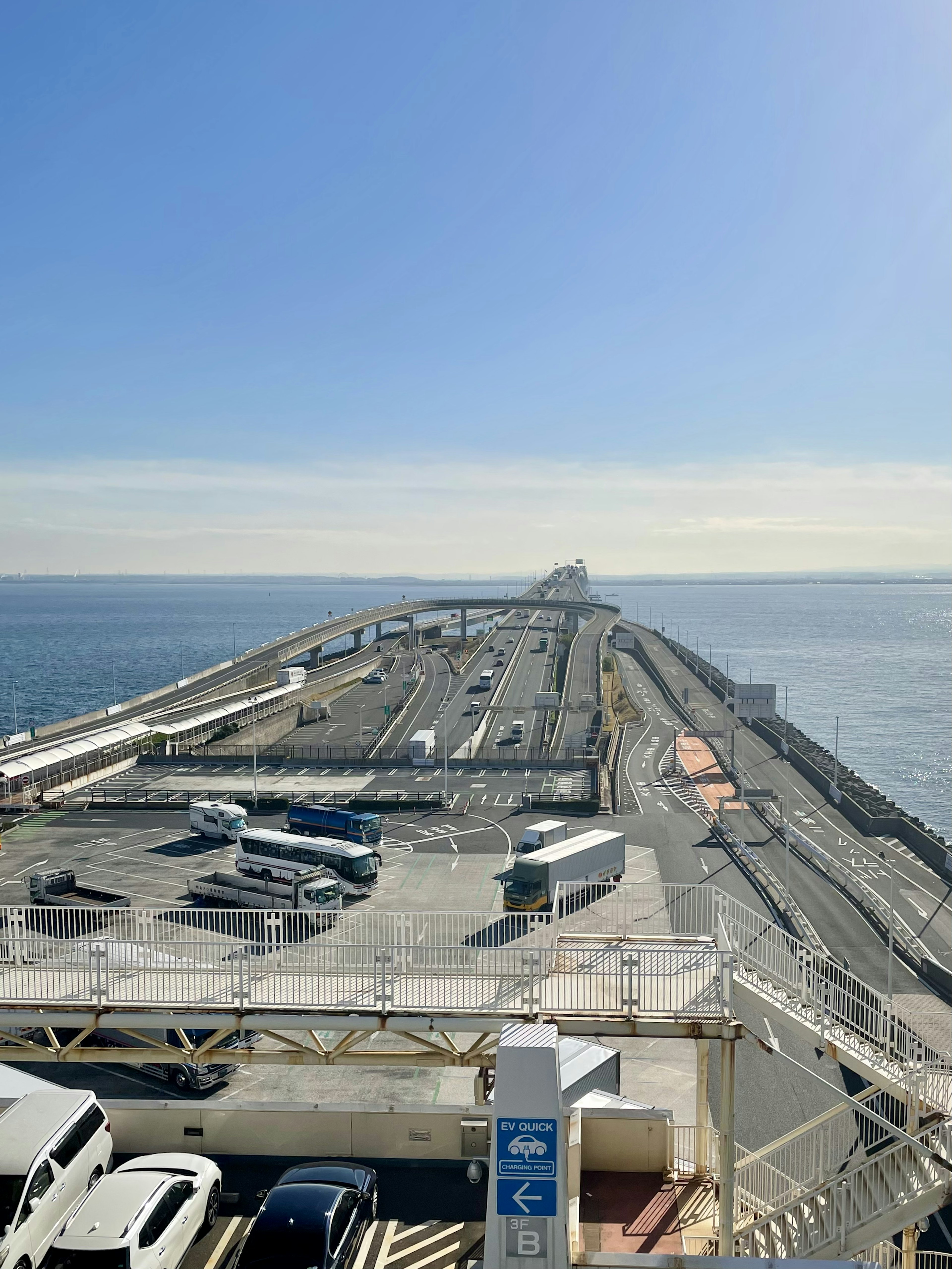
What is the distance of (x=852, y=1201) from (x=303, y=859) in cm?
2463

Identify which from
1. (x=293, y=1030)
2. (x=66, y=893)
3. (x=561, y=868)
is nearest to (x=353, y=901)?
(x=561, y=868)

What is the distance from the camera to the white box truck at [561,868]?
29.8 metres

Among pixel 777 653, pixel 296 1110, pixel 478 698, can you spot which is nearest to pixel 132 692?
pixel 478 698

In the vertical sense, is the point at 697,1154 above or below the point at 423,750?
above

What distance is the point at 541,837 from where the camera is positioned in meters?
34.8

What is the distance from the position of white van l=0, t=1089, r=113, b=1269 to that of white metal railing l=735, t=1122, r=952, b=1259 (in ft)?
27.0

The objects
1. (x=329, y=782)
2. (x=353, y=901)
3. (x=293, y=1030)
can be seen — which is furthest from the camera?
(x=329, y=782)

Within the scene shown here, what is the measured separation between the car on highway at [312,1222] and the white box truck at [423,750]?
42541mm

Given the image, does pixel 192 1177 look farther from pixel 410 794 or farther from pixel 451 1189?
pixel 410 794

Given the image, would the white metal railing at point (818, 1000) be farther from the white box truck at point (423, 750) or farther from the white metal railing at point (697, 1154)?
the white box truck at point (423, 750)

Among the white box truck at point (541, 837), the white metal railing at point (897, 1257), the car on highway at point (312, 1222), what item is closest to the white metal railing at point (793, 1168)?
the white metal railing at point (897, 1257)

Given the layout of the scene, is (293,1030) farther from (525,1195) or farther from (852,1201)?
(852,1201)

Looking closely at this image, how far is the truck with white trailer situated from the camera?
29.7 metres

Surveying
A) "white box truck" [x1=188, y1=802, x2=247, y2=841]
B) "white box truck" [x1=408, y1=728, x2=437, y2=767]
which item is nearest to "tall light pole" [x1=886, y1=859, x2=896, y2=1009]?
"white box truck" [x1=188, y1=802, x2=247, y2=841]
